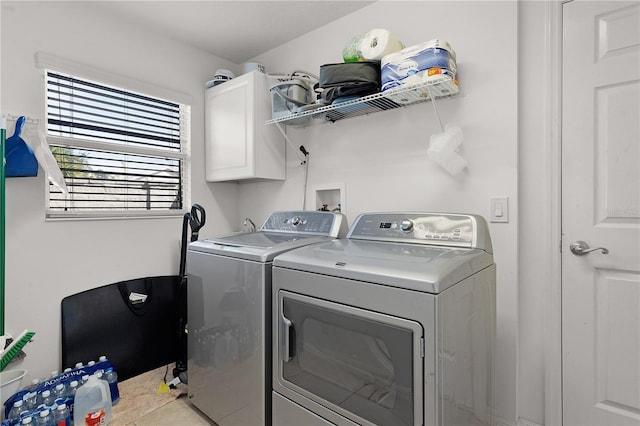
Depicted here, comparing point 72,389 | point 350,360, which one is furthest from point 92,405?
point 350,360

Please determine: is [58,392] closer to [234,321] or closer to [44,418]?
[44,418]

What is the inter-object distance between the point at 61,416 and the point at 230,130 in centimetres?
203

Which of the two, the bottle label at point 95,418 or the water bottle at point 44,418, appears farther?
the bottle label at point 95,418

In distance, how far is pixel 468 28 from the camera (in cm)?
172

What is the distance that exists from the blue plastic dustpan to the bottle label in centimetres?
137

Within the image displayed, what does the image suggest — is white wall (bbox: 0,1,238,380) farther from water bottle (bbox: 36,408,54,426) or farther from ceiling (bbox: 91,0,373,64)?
water bottle (bbox: 36,408,54,426)

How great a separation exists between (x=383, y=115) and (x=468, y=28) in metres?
0.63

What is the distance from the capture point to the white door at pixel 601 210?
1.39 m

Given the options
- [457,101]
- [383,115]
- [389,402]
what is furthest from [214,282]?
[457,101]

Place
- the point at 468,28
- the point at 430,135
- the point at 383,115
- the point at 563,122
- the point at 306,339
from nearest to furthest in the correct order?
1. the point at 306,339
2. the point at 563,122
3. the point at 468,28
4. the point at 430,135
5. the point at 383,115

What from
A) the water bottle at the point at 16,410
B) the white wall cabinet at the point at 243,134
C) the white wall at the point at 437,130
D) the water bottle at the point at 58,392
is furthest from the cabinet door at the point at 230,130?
the water bottle at the point at 16,410

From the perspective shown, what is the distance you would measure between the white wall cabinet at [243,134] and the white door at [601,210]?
1827mm

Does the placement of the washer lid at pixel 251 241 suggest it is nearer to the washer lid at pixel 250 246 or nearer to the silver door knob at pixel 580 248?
the washer lid at pixel 250 246

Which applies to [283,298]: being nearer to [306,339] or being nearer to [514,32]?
[306,339]
